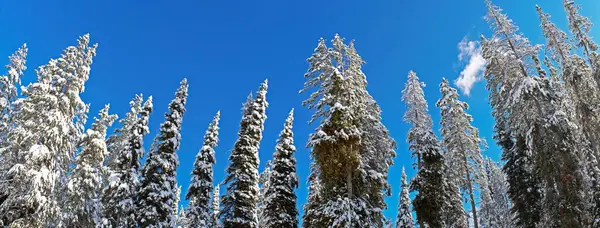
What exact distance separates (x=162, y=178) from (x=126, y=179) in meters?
2.15

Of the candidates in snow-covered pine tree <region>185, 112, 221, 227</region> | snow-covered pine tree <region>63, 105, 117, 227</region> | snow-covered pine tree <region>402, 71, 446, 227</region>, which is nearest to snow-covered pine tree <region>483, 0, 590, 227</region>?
snow-covered pine tree <region>402, 71, 446, 227</region>

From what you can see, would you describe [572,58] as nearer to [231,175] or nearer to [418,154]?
[418,154]

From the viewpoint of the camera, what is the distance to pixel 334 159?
1855 centimetres

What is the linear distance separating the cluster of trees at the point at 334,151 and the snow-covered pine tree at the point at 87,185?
2.5 inches

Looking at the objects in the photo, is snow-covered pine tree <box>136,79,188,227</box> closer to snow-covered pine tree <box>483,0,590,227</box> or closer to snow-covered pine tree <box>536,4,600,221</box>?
snow-covered pine tree <box>483,0,590,227</box>

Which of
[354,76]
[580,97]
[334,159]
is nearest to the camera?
[334,159]

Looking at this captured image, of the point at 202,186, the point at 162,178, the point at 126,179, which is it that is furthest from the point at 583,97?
the point at 126,179

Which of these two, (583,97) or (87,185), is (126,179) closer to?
(87,185)

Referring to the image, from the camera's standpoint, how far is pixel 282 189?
86.3ft

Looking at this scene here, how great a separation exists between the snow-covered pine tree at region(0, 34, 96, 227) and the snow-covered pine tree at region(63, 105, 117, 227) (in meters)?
1.74

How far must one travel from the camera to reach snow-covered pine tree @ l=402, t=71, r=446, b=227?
2498cm

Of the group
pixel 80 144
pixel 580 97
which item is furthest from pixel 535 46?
pixel 80 144

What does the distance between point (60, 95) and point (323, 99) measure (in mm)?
13917

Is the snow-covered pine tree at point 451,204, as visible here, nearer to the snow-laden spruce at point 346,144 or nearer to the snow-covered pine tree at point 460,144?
the snow-covered pine tree at point 460,144
